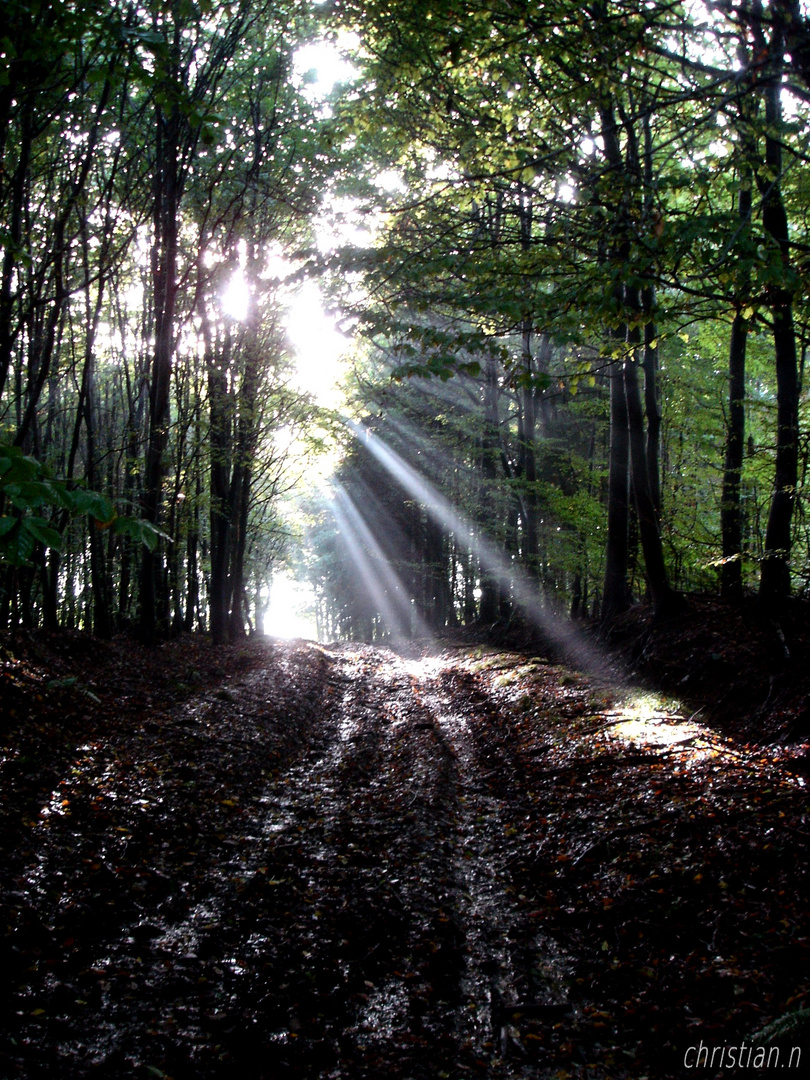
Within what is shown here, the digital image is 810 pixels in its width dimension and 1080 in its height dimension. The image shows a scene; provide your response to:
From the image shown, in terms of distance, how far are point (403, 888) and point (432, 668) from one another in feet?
43.2

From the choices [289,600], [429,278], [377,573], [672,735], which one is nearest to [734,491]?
[672,735]

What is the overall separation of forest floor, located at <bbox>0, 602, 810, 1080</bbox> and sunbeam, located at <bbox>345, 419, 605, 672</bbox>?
532 centimetres

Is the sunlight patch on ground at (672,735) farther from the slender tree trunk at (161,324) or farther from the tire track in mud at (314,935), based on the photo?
the slender tree trunk at (161,324)

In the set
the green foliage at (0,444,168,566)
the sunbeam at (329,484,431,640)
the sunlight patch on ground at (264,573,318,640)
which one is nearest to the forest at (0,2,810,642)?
the green foliage at (0,444,168,566)

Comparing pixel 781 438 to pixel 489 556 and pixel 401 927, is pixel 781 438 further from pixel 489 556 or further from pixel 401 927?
pixel 489 556

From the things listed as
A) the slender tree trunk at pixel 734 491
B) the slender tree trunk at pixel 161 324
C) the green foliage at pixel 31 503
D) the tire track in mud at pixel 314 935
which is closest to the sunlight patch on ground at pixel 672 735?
the tire track in mud at pixel 314 935

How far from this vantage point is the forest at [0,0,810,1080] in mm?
3295

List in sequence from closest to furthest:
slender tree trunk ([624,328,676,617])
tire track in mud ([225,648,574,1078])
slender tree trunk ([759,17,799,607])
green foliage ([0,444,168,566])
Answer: green foliage ([0,444,168,566])
tire track in mud ([225,648,574,1078])
slender tree trunk ([759,17,799,607])
slender tree trunk ([624,328,676,617])

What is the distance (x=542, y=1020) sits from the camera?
334 cm

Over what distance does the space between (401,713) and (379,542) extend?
61.7 ft

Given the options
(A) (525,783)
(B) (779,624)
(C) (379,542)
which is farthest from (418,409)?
(A) (525,783)

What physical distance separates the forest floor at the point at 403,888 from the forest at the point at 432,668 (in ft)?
0.10

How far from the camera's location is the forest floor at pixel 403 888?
307cm

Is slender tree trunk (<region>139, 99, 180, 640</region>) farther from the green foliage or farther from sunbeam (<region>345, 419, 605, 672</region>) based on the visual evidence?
the green foliage
